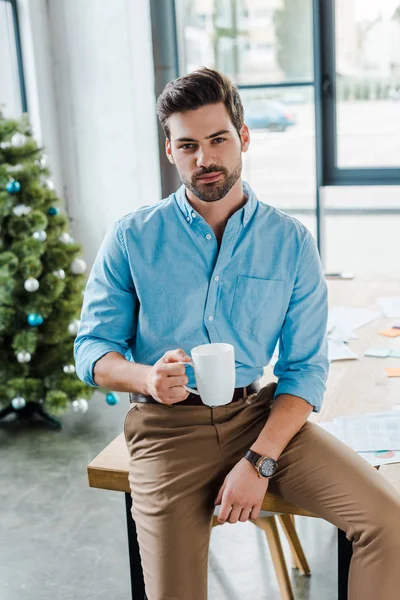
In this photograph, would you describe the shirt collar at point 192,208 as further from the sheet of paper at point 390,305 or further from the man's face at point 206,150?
the sheet of paper at point 390,305

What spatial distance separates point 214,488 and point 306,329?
417 mm

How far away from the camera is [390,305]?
2.64 metres

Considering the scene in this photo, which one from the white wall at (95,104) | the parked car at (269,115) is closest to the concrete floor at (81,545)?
the white wall at (95,104)

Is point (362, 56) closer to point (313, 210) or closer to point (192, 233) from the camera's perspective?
point (313, 210)

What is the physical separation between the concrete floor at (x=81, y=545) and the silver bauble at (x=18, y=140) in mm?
1374

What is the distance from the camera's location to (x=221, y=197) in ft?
5.54

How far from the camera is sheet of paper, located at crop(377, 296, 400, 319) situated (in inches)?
101

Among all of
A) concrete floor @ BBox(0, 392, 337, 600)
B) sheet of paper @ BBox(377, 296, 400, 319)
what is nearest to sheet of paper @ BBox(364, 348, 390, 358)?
sheet of paper @ BBox(377, 296, 400, 319)

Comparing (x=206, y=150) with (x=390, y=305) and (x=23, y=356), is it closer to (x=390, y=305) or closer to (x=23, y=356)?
(x=390, y=305)

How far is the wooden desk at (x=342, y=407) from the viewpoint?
60.4 inches

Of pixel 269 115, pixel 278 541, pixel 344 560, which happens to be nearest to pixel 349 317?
pixel 278 541

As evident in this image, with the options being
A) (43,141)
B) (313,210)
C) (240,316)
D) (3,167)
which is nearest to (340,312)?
(240,316)

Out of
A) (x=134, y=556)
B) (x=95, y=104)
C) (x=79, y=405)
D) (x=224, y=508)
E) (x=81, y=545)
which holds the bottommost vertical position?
(x=81, y=545)

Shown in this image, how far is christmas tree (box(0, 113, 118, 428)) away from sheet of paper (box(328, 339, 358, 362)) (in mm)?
1399
